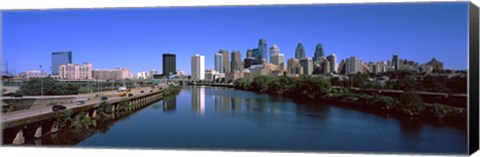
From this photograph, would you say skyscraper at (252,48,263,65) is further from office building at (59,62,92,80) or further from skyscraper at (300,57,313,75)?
office building at (59,62,92,80)

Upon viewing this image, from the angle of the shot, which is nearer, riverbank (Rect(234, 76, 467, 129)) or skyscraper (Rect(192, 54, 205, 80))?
riverbank (Rect(234, 76, 467, 129))

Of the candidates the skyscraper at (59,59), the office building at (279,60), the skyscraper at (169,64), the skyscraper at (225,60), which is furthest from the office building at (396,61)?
the skyscraper at (59,59)

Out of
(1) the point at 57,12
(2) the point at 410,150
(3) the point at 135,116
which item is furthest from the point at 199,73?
(2) the point at 410,150

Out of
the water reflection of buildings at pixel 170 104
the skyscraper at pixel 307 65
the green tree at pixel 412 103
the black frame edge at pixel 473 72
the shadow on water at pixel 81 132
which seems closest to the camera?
the black frame edge at pixel 473 72

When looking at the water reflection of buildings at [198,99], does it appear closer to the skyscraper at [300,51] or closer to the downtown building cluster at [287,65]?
the downtown building cluster at [287,65]

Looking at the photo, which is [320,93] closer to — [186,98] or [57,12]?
[186,98]

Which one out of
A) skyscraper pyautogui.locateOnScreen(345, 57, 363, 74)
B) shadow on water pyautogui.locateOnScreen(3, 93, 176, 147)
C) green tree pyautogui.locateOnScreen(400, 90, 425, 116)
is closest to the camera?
green tree pyautogui.locateOnScreen(400, 90, 425, 116)

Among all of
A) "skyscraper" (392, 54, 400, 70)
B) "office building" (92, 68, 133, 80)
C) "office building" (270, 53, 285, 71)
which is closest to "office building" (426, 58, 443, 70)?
"skyscraper" (392, 54, 400, 70)
